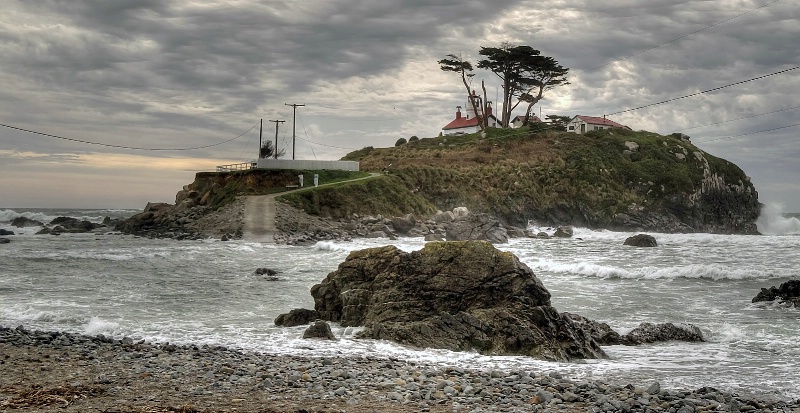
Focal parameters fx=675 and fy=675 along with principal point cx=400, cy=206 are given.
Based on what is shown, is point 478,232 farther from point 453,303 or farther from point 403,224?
point 453,303

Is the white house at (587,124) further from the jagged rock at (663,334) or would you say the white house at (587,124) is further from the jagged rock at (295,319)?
the jagged rock at (295,319)

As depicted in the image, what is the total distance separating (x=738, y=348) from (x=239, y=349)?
33.2 ft

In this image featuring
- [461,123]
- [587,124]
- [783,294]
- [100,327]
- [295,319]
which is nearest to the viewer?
[100,327]

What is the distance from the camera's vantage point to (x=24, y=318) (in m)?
16.4

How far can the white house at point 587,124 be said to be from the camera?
89.9 m

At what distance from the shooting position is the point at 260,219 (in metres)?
51.2

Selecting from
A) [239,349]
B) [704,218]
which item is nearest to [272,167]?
[704,218]

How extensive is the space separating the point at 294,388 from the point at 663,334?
8.76 m

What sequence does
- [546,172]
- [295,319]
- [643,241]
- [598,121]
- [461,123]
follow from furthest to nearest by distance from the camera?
[461,123] → [598,121] → [546,172] → [643,241] → [295,319]

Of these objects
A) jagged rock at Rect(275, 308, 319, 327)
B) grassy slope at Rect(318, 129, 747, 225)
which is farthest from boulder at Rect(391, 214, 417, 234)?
jagged rock at Rect(275, 308, 319, 327)

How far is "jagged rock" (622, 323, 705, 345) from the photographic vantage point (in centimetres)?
1441

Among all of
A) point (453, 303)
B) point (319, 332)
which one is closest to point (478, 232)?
point (453, 303)

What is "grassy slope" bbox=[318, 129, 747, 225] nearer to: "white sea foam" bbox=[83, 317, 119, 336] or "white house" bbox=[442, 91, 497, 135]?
"white house" bbox=[442, 91, 497, 135]

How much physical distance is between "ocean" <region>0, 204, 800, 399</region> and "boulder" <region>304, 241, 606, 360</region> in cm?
55
